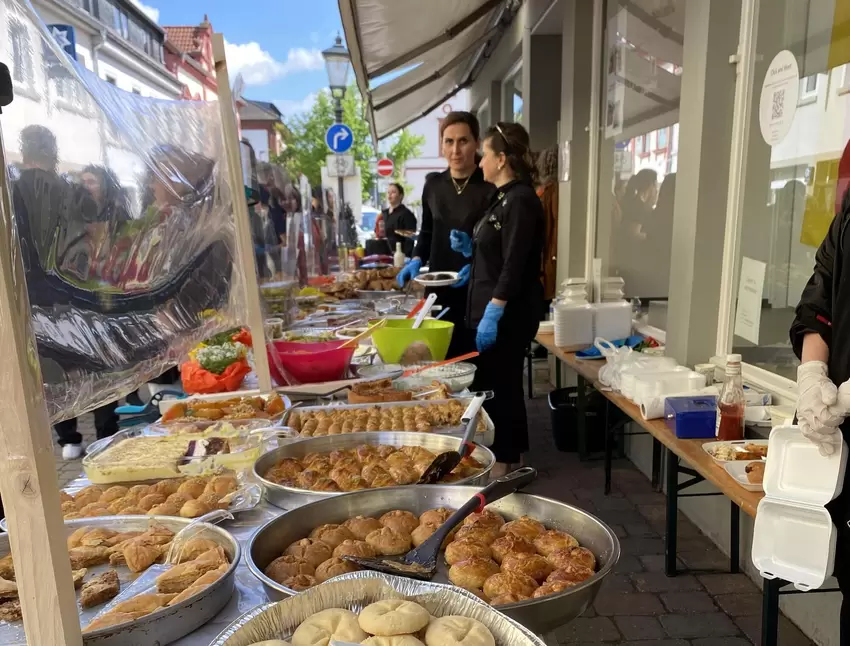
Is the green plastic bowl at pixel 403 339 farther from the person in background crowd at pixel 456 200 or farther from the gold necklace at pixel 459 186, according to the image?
the gold necklace at pixel 459 186

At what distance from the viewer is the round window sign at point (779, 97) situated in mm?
2801

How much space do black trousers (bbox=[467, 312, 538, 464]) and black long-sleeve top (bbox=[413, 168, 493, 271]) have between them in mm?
1043

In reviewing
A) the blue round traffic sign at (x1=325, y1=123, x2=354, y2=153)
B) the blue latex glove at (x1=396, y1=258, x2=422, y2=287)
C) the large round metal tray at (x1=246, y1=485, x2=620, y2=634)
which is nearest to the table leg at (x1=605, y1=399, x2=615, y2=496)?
the blue latex glove at (x1=396, y1=258, x2=422, y2=287)

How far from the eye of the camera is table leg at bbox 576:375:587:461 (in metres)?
4.58

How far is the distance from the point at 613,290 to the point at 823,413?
343 centimetres

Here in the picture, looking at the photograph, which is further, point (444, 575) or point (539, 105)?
point (539, 105)

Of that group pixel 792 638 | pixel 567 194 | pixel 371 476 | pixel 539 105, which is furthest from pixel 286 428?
pixel 539 105

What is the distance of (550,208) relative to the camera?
628cm

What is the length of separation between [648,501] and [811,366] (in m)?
2.55

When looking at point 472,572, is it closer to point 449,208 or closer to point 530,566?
point 530,566

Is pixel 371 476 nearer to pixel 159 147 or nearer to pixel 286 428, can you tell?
pixel 286 428

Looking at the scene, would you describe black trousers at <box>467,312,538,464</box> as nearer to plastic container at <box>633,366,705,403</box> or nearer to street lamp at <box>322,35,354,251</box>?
plastic container at <box>633,366,705,403</box>

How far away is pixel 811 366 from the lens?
5.78 ft

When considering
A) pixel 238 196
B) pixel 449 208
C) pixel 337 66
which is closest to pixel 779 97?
pixel 449 208
